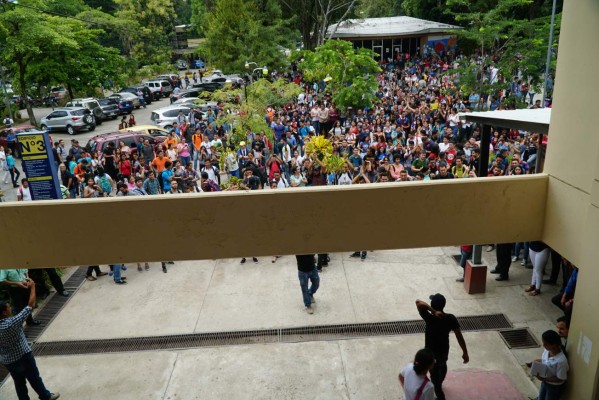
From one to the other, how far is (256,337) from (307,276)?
51.0 inches

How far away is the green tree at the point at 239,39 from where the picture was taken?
29.1m

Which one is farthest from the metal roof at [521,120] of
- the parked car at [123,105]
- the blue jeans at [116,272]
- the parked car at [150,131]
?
the parked car at [123,105]

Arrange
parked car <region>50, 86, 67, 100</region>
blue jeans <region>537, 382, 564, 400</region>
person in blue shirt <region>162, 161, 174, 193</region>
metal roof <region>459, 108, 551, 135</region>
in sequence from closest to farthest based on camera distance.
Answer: blue jeans <region>537, 382, 564, 400</region>
metal roof <region>459, 108, 551, 135</region>
person in blue shirt <region>162, 161, 174, 193</region>
parked car <region>50, 86, 67, 100</region>

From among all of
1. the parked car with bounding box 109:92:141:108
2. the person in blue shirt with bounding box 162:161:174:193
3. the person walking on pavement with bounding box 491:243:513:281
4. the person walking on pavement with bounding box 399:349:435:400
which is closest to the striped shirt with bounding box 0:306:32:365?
the person walking on pavement with bounding box 399:349:435:400

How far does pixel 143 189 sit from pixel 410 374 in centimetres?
869

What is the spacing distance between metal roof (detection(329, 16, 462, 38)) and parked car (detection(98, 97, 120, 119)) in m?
17.6

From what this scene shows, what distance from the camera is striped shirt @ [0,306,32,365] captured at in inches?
231

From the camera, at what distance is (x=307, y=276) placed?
8.20 meters

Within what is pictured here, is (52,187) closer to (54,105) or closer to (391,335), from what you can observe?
(391,335)

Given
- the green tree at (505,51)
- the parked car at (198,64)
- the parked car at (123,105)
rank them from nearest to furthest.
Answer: the green tree at (505,51)
the parked car at (123,105)
the parked car at (198,64)

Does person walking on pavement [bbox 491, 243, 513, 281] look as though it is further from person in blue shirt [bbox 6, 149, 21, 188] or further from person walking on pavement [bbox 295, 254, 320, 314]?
person in blue shirt [bbox 6, 149, 21, 188]

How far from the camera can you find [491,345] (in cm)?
750

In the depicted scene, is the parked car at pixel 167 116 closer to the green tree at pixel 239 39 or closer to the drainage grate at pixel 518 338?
the green tree at pixel 239 39

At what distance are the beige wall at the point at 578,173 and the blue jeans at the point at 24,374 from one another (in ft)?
21.4
